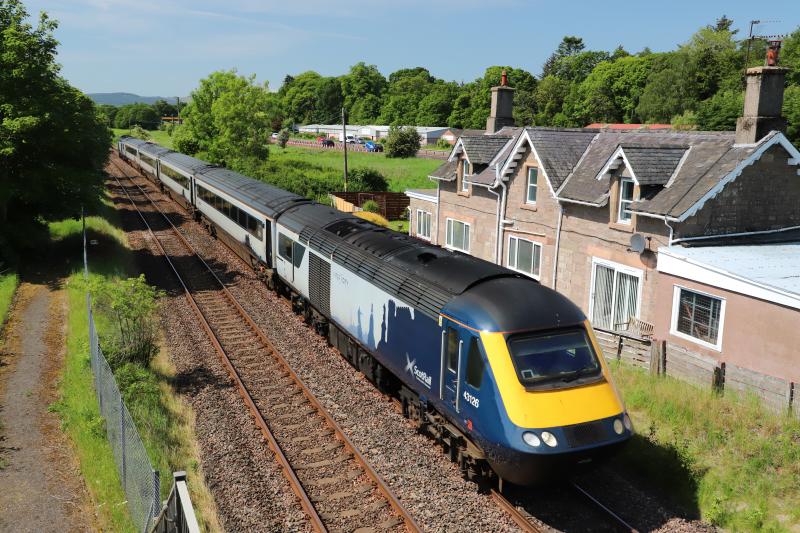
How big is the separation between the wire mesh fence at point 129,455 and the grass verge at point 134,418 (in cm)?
17

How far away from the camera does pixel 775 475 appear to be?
10.5 meters

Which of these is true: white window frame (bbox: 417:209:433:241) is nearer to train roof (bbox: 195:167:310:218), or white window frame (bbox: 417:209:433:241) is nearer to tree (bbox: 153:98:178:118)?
train roof (bbox: 195:167:310:218)

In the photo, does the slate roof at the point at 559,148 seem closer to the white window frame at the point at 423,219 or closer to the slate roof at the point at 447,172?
the slate roof at the point at 447,172

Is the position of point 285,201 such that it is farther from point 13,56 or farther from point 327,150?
point 327,150

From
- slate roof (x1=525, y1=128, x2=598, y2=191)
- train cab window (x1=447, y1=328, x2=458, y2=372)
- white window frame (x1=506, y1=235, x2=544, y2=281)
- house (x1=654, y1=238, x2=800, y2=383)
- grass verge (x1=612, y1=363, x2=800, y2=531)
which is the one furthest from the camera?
white window frame (x1=506, y1=235, x2=544, y2=281)

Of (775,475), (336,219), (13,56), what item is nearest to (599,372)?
(775,475)

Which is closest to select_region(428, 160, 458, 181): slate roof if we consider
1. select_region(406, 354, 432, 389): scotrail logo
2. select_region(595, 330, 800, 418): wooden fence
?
select_region(595, 330, 800, 418): wooden fence

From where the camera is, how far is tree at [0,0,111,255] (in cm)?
2273

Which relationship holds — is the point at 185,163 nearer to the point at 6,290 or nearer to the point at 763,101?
the point at 6,290

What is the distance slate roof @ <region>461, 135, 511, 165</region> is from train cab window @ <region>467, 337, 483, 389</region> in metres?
17.2

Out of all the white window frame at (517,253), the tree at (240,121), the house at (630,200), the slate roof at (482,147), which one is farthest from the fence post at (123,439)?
the tree at (240,121)

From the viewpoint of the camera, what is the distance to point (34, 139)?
24.0 m

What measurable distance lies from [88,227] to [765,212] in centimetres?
3005

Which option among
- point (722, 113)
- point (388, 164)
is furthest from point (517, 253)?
point (388, 164)
